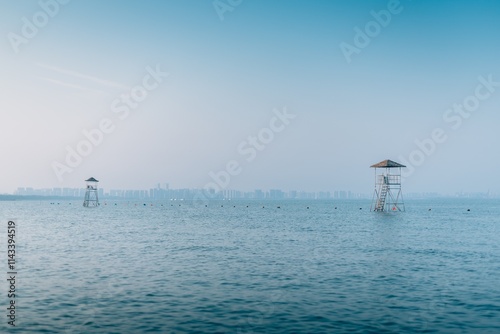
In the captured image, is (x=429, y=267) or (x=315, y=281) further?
(x=429, y=267)

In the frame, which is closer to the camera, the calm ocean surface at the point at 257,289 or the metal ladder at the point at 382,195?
the calm ocean surface at the point at 257,289

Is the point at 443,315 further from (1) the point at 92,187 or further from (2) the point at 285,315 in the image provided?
(1) the point at 92,187

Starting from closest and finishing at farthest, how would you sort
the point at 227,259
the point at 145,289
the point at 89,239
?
the point at 145,289
the point at 227,259
the point at 89,239

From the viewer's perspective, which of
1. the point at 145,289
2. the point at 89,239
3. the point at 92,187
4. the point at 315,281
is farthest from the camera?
the point at 92,187

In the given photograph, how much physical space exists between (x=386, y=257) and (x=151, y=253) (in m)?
18.1

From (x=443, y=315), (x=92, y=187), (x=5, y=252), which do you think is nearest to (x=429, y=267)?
(x=443, y=315)

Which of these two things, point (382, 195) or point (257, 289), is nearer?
point (257, 289)

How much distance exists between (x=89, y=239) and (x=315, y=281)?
30.4 meters

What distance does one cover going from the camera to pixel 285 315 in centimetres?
1653

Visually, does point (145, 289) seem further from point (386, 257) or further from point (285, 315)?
point (386, 257)

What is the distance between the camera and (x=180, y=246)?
39.1 m

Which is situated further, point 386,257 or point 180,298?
point 386,257

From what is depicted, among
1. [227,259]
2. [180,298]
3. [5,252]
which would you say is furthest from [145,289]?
[5,252]

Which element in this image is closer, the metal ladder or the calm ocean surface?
the calm ocean surface
